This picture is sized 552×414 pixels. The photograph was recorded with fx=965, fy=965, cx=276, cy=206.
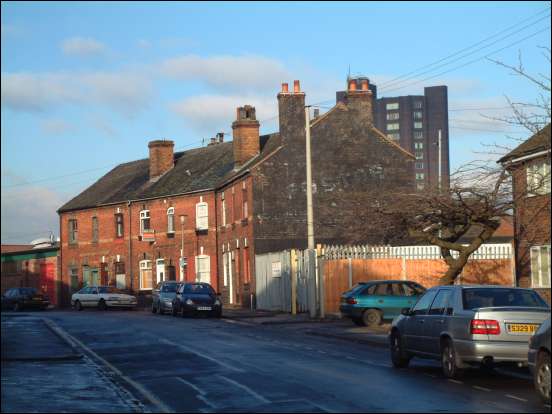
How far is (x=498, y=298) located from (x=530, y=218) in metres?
13.2

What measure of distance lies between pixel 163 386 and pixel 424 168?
186687mm

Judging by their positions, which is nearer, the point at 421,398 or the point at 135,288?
the point at 421,398

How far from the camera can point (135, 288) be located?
204 feet

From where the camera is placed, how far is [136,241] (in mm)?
61812

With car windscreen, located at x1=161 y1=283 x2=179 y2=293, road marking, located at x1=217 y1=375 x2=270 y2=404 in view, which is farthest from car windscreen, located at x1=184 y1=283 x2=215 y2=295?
road marking, located at x1=217 y1=375 x2=270 y2=404

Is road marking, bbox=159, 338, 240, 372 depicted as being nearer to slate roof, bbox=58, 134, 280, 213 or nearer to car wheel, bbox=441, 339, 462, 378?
car wheel, bbox=441, 339, 462, 378

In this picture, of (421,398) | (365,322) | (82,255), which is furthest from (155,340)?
(82,255)

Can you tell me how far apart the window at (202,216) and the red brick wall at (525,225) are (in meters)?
23.0

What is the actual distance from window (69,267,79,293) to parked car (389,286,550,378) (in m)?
52.6

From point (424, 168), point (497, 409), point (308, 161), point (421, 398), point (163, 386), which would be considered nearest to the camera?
point (497, 409)

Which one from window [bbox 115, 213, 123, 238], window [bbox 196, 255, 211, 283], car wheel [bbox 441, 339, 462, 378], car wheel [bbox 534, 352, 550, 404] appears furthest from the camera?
window [bbox 115, 213, 123, 238]

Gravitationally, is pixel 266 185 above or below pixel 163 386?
above

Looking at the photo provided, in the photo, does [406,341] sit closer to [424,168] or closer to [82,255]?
[82,255]

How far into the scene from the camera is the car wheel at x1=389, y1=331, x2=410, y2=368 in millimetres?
18234
